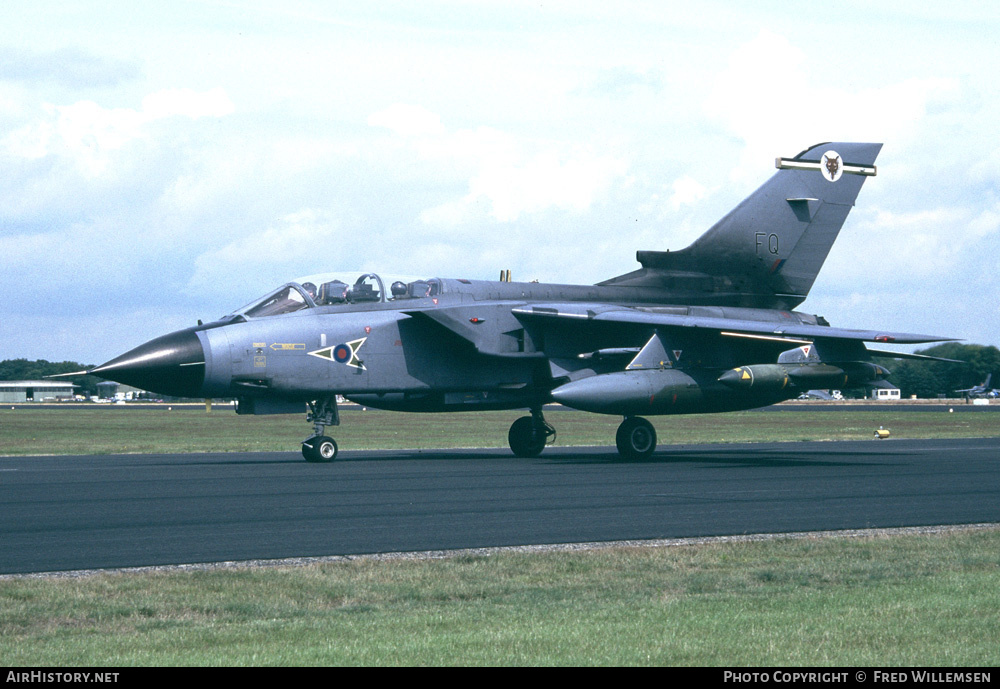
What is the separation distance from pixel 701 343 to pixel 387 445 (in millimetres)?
11577

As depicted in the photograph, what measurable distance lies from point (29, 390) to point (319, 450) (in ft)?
529

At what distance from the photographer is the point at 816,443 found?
31203 millimetres

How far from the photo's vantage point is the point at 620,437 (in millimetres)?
23188

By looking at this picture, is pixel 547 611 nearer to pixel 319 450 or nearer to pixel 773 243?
pixel 319 450

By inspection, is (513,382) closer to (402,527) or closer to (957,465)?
(957,465)

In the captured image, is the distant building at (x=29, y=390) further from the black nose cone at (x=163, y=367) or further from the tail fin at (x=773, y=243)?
the black nose cone at (x=163, y=367)

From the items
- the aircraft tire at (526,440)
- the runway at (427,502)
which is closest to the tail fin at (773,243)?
the aircraft tire at (526,440)

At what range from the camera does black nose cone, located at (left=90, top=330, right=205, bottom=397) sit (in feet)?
64.3

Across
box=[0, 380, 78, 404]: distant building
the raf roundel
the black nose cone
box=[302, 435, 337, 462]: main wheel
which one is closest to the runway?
box=[302, 435, 337, 462]: main wheel

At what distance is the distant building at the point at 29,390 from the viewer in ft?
545

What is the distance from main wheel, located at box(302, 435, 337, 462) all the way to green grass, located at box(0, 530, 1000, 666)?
1223cm

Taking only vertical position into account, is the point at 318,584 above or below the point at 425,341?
below

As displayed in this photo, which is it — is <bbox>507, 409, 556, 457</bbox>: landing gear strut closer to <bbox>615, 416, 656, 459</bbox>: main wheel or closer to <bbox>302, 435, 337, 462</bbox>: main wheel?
<bbox>615, 416, 656, 459</bbox>: main wheel
